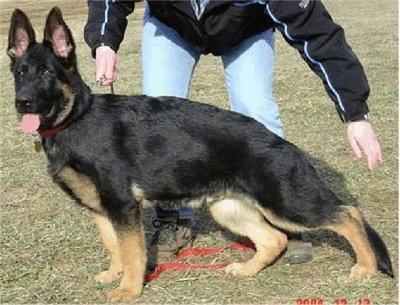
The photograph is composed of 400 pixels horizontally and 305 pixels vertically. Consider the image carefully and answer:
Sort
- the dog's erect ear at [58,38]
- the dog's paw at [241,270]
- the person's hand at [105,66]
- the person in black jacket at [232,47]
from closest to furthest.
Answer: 1. the person in black jacket at [232,47]
2. the dog's erect ear at [58,38]
3. the person's hand at [105,66]
4. the dog's paw at [241,270]

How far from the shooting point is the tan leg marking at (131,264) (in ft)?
13.9

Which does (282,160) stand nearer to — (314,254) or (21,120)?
(314,254)

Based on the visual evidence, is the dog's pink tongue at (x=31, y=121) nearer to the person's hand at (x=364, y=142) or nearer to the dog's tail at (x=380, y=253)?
the person's hand at (x=364, y=142)

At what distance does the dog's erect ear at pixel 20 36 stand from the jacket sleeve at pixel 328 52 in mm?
1501

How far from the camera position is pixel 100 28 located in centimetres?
473

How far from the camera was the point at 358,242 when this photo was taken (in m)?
4.48

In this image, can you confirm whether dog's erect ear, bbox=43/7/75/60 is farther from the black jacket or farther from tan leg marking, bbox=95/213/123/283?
tan leg marking, bbox=95/213/123/283

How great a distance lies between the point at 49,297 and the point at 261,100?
191cm

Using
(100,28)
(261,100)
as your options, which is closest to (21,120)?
(100,28)

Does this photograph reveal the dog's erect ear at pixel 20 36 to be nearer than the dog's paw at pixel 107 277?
Yes

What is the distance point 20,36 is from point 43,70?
0.31m

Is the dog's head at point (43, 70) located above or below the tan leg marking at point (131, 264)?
above

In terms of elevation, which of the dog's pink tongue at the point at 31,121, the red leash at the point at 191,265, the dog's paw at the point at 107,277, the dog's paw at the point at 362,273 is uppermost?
the dog's pink tongue at the point at 31,121

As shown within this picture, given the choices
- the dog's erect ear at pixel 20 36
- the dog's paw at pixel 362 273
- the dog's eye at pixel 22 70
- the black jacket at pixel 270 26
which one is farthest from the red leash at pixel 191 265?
the dog's erect ear at pixel 20 36
